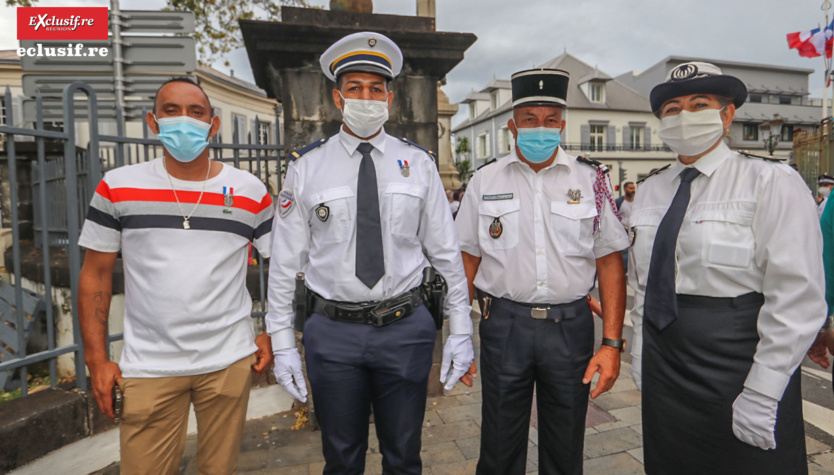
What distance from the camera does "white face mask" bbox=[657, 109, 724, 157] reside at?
209 cm

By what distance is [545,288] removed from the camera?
2.39 meters

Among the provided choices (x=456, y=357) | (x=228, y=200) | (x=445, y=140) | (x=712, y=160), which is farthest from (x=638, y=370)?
(x=445, y=140)

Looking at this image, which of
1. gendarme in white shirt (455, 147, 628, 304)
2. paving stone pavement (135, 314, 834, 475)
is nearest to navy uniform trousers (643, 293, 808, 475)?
gendarme in white shirt (455, 147, 628, 304)

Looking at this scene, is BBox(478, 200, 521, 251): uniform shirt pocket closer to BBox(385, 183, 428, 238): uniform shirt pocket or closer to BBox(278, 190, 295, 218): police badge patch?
BBox(385, 183, 428, 238): uniform shirt pocket

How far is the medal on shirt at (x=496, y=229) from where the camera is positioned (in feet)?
8.25

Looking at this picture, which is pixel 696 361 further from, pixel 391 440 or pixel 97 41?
pixel 97 41

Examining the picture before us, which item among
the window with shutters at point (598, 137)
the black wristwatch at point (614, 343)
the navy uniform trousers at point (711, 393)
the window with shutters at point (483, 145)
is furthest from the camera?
the window with shutters at point (483, 145)

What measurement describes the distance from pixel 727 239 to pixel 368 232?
4.83 feet

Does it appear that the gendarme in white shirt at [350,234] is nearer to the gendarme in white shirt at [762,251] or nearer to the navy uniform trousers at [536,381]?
the navy uniform trousers at [536,381]

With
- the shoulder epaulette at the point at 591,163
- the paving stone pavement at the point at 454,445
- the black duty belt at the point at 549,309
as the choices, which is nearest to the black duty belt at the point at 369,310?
the black duty belt at the point at 549,309

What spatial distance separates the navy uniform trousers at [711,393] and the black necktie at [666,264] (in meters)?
0.05

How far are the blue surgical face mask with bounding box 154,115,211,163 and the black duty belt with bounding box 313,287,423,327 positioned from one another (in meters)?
0.90

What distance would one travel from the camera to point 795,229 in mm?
1805

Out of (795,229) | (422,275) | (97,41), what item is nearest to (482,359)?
(422,275)
